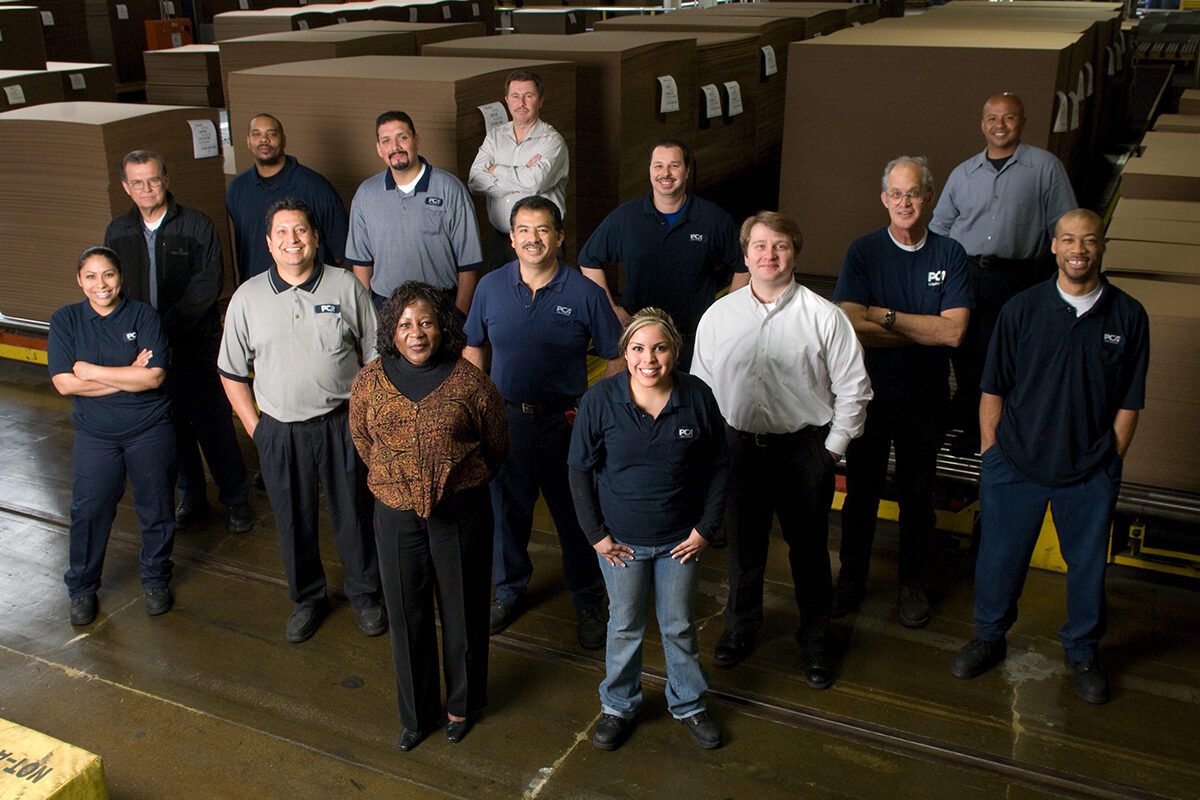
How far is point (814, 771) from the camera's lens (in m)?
4.07

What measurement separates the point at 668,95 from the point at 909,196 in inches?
130

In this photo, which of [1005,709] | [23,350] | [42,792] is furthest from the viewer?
[23,350]

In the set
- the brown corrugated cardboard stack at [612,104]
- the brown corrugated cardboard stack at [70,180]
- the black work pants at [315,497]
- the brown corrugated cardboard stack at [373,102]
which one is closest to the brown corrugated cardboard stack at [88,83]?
the brown corrugated cardboard stack at [70,180]

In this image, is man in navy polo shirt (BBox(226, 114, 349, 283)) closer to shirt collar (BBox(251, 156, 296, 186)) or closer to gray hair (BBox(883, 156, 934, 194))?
shirt collar (BBox(251, 156, 296, 186))

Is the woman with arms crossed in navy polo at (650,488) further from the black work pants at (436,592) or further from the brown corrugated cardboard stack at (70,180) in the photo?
the brown corrugated cardboard stack at (70,180)

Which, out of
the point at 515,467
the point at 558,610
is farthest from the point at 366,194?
the point at 558,610

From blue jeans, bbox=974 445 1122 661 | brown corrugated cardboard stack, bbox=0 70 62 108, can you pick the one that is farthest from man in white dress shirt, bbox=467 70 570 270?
brown corrugated cardboard stack, bbox=0 70 62 108

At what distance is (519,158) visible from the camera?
225 inches

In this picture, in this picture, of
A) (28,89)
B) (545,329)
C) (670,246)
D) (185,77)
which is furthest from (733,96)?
(185,77)

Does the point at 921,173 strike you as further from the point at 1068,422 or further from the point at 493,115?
the point at 493,115

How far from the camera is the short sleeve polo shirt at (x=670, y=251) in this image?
202 inches

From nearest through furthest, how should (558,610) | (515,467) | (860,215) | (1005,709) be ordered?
(1005,709), (515,467), (558,610), (860,215)

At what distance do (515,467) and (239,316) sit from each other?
4.21 feet

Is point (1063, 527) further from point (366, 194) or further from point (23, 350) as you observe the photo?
point (23, 350)
